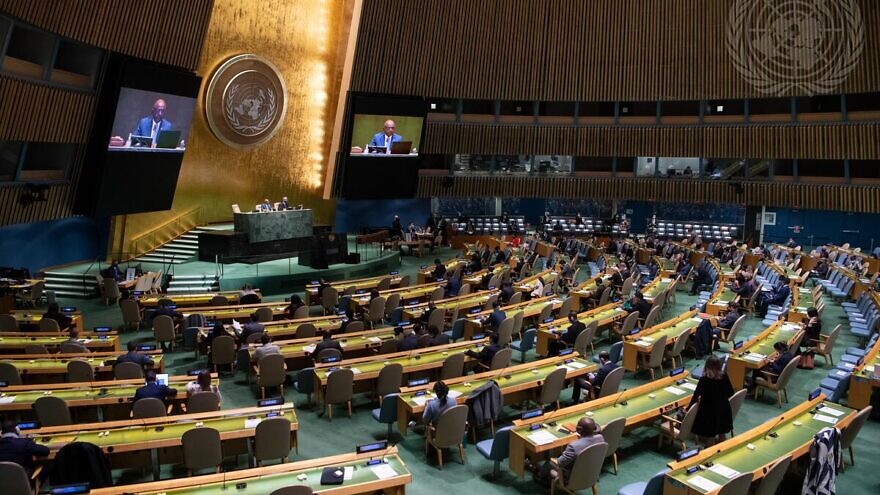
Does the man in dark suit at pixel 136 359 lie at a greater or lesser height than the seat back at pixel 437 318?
lesser

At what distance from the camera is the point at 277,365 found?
33.7 feet

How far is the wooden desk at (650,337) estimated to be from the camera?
1145 cm

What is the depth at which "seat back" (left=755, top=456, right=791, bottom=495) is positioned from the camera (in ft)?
20.5

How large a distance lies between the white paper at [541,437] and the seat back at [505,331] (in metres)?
5.02

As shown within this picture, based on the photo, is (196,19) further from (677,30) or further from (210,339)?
(677,30)

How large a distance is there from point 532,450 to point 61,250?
17695 mm

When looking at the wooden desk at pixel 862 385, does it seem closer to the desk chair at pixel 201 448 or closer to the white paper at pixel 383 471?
the white paper at pixel 383 471

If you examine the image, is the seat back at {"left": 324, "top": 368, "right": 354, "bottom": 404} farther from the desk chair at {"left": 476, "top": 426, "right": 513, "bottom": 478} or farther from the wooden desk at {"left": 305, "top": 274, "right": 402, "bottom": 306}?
the wooden desk at {"left": 305, "top": 274, "right": 402, "bottom": 306}

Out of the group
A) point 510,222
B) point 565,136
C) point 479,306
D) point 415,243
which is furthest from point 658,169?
point 479,306

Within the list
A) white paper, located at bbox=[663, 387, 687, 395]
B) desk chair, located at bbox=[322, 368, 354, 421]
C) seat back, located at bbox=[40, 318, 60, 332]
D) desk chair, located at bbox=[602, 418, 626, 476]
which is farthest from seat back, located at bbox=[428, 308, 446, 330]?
seat back, located at bbox=[40, 318, 60, 332]

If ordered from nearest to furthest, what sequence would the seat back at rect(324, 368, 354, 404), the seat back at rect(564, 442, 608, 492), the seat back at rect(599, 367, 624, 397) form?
the seat back at rect(564, 442, 608, 492) → the seat back at rect(599, 367, 624, 397) → the seat back at rect(324, 368, 354, 404)

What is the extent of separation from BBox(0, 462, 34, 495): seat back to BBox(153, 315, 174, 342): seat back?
271 inches

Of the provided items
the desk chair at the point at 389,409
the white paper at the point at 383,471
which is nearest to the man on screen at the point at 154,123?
the desk chair at the point at 389,409

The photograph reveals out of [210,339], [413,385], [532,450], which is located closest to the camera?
[532,450]
